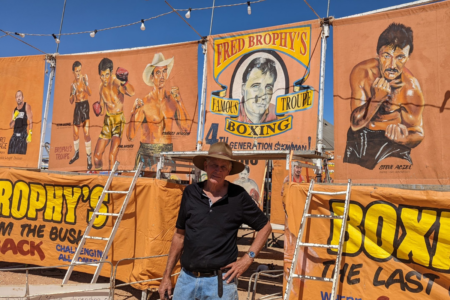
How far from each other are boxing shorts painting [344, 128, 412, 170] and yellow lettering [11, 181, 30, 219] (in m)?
6.89

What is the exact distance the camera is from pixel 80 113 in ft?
35.6

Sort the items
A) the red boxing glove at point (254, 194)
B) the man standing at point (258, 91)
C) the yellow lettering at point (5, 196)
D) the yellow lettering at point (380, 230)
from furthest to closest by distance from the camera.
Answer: the red boxing glove at point (254, 194) → the man standing at point (258, 91) → the yellow lettering at point (5, 196) → the yellow lettering at point (380, 230)

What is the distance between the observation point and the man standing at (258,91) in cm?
845

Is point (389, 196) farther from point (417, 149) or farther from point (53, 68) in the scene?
point (53, 68)

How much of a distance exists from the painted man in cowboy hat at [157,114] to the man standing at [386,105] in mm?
4194

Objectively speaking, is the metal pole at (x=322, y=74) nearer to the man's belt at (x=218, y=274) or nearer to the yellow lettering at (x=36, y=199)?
the man's belt at (x=218, y=274)

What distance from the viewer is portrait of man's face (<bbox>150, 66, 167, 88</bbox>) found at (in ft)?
32.6

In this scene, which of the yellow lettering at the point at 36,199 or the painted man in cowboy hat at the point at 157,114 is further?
the painted man in cowboy hat at the point at 157,114

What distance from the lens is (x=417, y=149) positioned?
688cm

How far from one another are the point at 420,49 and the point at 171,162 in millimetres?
5287

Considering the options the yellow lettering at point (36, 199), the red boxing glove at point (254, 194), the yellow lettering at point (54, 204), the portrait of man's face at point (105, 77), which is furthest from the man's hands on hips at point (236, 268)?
the red boxing glove at point (254, 194)

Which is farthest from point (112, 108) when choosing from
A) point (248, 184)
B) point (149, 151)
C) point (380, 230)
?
point (380, 230)

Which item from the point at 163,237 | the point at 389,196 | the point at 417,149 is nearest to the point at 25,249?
the point at 163,237

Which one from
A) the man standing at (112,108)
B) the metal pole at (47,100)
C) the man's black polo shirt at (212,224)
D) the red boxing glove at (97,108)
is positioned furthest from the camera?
the metal pole at (47,100)
